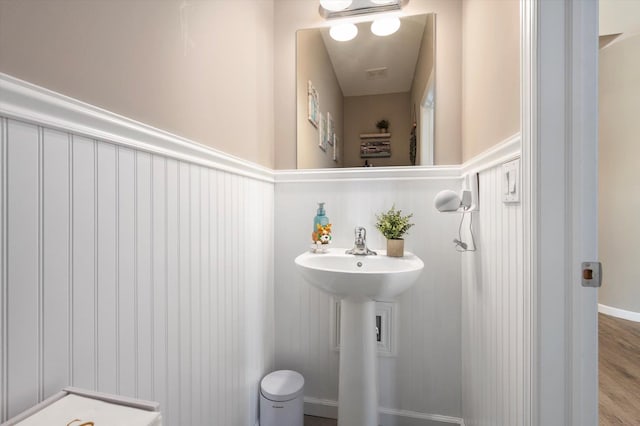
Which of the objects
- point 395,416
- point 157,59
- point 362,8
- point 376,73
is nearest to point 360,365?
point 395,416

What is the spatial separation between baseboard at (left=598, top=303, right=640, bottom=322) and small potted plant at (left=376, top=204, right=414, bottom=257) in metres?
2.68

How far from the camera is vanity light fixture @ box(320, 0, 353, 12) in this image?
157 centimetres

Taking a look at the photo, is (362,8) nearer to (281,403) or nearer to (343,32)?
(343,32)

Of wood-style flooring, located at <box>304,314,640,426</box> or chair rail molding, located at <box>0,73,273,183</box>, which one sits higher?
chair rail molding, located at <box>0,73,273,183</box>

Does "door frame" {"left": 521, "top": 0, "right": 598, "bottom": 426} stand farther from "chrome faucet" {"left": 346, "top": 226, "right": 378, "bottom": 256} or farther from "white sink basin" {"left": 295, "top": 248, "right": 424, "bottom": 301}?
"chrome faucet" {"left": 346, "top": 226, "right": 378, "bottom": 256}

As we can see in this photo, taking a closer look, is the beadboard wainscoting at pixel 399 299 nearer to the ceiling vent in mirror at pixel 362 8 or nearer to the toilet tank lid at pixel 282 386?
the toilet tank lid at pixel 282 386

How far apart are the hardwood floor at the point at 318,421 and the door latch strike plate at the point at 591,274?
1373 mm

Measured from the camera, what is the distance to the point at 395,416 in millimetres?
1519

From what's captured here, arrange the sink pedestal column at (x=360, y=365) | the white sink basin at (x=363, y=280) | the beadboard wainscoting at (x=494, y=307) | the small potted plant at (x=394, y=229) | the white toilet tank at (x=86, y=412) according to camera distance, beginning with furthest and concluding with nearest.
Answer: the small potted plant at (x=394, y=229) < the sink pedestal column at (x=360, y=365) < the white sink basin at (x=363, y=280) < the beadboard wainscoting at (x=494, y=307) < the white toilet tank at (x=86, y=412)

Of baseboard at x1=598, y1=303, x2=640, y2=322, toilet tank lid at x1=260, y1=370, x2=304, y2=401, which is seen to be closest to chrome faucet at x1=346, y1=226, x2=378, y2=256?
toilet tank lid at x1=260, y1=370, x2=304, y2=401

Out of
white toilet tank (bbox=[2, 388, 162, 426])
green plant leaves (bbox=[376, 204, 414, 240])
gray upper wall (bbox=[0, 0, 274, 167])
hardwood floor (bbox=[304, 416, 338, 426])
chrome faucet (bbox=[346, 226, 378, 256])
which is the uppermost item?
gray upper wall (bbox=[0, 0, 274, 167])

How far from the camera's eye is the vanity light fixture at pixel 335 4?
1.57 metres

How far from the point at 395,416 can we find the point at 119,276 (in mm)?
1481

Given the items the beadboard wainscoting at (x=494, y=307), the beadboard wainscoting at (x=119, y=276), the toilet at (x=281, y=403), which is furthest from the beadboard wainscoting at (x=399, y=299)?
the beadboard wainscoting at (x=119, y=276)
